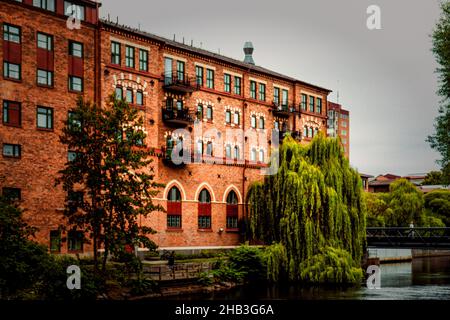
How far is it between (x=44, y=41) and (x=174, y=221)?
55.3 feet

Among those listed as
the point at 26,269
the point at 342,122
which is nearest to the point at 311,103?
the point at 26,269

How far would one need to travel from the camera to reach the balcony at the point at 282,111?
60.9 meters

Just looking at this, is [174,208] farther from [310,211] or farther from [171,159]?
[310,211]

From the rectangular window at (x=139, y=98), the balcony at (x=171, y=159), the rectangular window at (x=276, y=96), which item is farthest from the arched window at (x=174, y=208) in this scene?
the rectangular window at (x=276, y=96)

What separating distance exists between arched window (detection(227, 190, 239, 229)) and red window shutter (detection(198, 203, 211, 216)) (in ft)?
8.65

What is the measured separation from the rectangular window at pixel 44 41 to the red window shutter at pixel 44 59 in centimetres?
28

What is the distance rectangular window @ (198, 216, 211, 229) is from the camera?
5253cm

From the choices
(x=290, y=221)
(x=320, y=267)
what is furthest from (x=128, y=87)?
(x=320, y=267)

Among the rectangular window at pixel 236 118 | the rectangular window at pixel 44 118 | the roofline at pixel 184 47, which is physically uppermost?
the roofline at pixel 184 47

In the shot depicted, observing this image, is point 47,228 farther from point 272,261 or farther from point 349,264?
point 349,264

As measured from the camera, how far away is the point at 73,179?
34406 millimetres

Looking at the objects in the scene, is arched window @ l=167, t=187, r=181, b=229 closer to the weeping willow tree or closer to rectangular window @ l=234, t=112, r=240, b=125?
the weeping willow tree

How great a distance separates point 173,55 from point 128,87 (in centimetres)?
609

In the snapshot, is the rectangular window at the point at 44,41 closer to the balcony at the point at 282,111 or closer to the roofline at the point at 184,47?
the roofline at the point at 184,47
